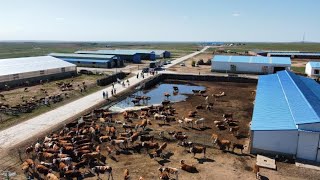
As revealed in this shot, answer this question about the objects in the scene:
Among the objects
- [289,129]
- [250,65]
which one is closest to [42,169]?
[289,129]

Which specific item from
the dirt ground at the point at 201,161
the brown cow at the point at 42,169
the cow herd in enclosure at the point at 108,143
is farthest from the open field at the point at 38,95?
the brown cow at the point at 42,169

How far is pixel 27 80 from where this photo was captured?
61844mm

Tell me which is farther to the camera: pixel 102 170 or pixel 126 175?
pixel 102 170

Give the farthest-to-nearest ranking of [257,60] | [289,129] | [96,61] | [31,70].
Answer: [96,61] < [257,60] < [31,70] < [289,129]

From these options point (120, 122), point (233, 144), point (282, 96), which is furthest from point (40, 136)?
point (282, 96)

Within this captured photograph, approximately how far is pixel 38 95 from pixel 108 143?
85.8 ft

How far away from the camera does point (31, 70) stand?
63.3 meters

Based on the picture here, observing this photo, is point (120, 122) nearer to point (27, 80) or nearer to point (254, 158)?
point (254, 158)

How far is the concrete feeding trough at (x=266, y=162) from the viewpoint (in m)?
25.6

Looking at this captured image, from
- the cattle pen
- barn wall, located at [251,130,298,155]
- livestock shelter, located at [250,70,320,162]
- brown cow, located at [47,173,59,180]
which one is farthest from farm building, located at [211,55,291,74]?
brown cow, located at [47,173,59,180]

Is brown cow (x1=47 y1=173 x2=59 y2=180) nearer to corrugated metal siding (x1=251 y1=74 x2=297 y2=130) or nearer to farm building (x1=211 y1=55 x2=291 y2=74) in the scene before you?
corrugated metal siding (x1=251 y1=74 x2=297 y2=130)

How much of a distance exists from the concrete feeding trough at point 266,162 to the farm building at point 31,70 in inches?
1951

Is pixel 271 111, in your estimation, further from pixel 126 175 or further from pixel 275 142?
pixel 126 175

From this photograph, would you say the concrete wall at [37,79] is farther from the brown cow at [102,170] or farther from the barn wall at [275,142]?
the barn wall at [275,142]
